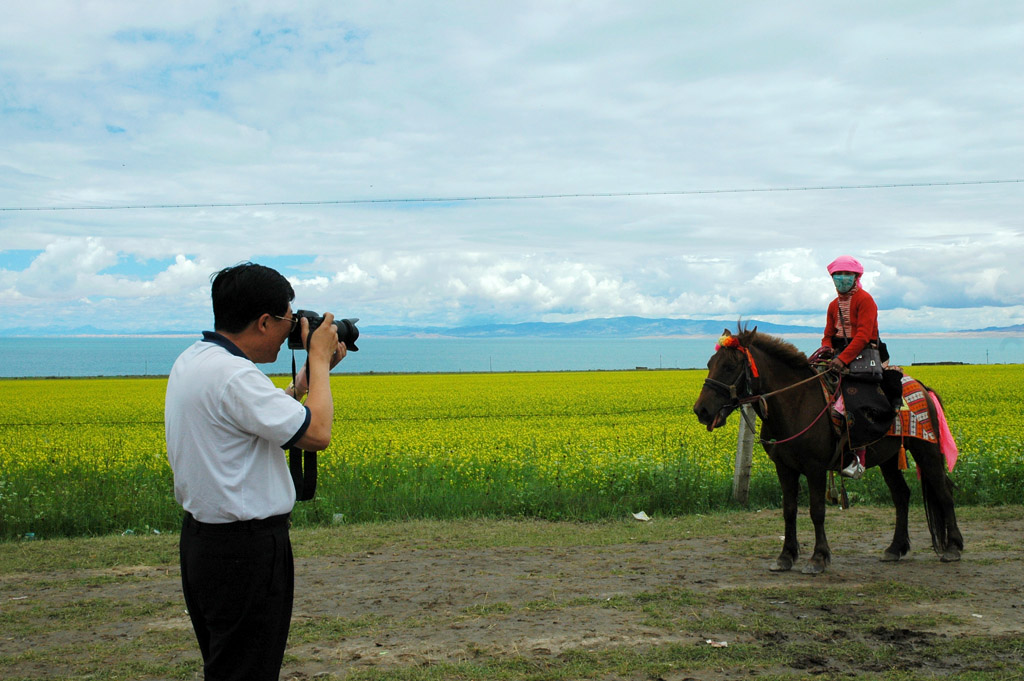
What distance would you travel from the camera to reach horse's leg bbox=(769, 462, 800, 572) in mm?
7324

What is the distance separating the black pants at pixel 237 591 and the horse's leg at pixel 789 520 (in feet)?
17.7

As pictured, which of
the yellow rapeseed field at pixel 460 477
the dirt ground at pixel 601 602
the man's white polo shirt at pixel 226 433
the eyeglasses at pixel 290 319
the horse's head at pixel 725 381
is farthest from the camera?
the yellow rapeseed field at pixel 460 477

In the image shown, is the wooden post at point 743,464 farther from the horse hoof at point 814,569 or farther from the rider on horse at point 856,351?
the horse hoof at point 814,569

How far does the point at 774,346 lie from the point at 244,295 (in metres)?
5.64

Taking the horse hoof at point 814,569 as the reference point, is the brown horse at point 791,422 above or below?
above

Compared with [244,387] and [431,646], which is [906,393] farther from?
[244,387]

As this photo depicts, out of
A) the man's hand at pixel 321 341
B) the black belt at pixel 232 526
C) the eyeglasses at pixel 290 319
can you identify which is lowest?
the black belt at pixel 232 526

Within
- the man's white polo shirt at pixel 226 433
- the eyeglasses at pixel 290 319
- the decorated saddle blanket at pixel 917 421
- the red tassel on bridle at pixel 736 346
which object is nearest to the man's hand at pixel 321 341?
the eyeglasses at pixel 290 319

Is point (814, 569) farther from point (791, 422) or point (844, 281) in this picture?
point (844, 281)

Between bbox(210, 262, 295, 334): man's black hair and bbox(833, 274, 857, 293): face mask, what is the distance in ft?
18.9

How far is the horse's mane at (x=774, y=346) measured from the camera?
24.6 ft

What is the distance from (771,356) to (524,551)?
3.02m

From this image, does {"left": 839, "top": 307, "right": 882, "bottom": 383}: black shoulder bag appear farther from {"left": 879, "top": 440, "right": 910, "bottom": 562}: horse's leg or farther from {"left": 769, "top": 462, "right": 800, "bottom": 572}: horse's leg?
{"left": 769, "top": 462, "right": 800, "bottom": 572}: horse's leg

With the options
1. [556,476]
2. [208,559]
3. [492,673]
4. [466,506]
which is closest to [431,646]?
[492,673]
